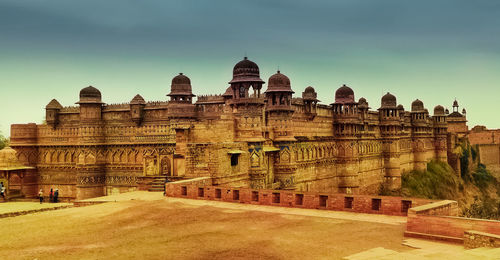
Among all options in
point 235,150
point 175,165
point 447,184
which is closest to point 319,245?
point 235,150

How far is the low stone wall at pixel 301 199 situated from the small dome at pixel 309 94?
18.4 meters

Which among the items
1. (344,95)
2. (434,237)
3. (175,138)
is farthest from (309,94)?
(434,237)

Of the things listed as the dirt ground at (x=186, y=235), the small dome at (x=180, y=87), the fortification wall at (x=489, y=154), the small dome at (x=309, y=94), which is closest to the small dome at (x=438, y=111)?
the fortification wall at (x=489, y=154)

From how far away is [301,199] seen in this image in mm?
13938

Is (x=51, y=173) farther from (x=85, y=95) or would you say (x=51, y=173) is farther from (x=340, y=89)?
(x=340, y=89)

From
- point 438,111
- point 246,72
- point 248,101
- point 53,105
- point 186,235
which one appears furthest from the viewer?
point 438,111

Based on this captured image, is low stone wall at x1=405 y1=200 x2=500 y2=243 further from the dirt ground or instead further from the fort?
the fort

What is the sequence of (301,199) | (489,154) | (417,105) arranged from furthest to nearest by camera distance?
(489,154), (417,105), (301,199)

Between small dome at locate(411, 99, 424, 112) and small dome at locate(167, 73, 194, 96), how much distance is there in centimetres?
3024

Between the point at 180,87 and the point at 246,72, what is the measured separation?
7.72m

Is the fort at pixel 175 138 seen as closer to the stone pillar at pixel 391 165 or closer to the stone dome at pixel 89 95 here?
the stone dome at pixel 89 95

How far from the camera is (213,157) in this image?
62.0ft

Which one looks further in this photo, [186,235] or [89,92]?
[89,92]

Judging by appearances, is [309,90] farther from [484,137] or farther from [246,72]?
[484,137]
